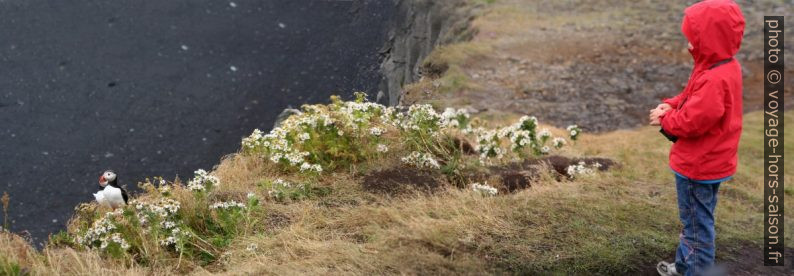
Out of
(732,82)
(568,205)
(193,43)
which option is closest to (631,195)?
(568,205)

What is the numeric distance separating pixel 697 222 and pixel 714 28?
1104 millimetres

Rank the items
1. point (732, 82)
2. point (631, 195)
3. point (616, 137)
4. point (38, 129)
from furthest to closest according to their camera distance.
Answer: point (38, 129)
point (616, 137)
point (631, 195)
point (732, 82)

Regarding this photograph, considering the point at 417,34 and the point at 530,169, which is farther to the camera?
the point at 417,34

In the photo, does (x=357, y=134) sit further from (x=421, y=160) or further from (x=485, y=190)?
(x=485, y=190)

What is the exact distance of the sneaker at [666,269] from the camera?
4473 mm

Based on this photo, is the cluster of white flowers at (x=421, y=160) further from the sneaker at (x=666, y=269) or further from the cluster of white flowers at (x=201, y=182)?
the sneaker at (x=666, y=269)

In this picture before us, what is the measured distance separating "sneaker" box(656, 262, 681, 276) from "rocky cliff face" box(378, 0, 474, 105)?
11337mm

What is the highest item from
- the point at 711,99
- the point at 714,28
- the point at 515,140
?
the point at 714,28

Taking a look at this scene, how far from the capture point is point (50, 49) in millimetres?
21391

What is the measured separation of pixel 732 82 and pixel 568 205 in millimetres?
1692

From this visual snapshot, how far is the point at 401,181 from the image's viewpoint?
21.2 ft

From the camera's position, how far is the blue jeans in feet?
13.9

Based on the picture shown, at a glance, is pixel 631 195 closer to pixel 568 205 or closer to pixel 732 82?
pixel 568 205

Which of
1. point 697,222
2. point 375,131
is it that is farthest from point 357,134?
point 697,222
